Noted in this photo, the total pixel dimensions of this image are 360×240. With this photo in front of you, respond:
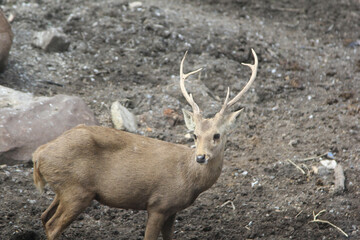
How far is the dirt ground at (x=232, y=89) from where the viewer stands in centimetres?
539

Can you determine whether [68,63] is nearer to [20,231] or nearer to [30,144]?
[30,144]

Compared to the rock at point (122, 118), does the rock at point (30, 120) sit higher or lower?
higher

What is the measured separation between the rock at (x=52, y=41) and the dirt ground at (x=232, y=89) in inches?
4.1

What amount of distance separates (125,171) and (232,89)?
3.42 meters

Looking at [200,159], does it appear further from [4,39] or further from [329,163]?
[4,39]

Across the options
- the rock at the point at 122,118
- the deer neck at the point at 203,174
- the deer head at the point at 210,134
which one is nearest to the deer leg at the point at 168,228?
the deer neck at the point at 203,174

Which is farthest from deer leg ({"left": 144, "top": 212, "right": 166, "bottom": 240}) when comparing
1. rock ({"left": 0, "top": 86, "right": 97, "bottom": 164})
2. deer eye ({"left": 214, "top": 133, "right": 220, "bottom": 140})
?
rock ({"left": 0, "top": 86, "right": 97, "bottom": 164})

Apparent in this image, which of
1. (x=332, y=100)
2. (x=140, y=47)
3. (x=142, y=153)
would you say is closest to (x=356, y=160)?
(x=332, y=100)

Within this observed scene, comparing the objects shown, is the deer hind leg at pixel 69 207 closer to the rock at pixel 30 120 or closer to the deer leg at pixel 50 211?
the deer leg at pixel 50 211

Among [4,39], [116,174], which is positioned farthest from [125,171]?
[4,39]

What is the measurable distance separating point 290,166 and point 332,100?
1.74m

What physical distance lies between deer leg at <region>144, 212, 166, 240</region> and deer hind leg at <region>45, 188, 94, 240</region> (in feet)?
1.76

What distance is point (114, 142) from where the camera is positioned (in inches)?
184

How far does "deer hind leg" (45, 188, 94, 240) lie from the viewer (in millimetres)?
4469
